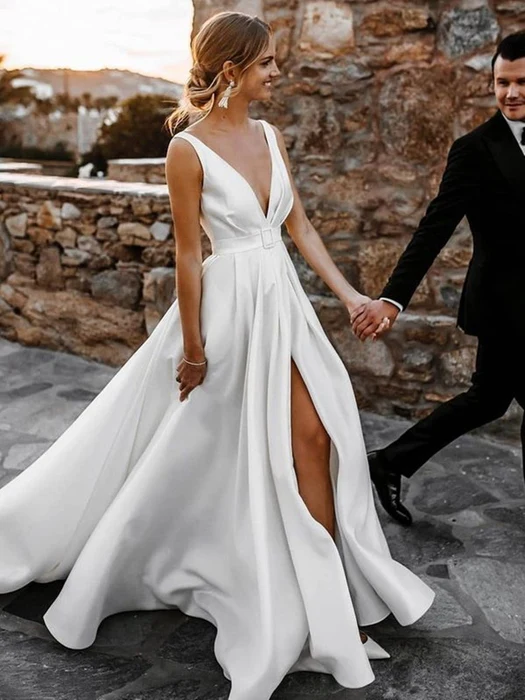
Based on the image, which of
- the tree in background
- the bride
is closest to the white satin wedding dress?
the bride

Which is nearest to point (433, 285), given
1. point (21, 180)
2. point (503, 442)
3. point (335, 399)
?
point (503, 442)

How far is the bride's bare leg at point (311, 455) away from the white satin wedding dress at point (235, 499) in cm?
3

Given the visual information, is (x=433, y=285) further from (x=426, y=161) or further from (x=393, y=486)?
(x=393, y=486)

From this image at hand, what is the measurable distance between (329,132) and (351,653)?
274cm

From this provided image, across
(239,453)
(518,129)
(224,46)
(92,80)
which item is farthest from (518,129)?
(92,80)

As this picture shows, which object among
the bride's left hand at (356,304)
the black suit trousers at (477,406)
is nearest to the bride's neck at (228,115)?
the bride's left hand at (356,304)

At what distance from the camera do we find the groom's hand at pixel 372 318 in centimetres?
295

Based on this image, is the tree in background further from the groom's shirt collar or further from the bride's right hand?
the bride's right hand

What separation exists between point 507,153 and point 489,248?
0.32m

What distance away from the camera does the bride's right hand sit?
2.65 metres

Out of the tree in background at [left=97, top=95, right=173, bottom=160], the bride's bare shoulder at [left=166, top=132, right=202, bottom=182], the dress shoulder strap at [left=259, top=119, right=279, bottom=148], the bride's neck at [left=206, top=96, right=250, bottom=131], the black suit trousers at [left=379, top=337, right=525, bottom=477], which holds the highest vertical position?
the bride's neck at [left=206, top=96, right=250, bottom=131]

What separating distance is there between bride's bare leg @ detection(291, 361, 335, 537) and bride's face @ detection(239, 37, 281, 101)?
0.82 metres

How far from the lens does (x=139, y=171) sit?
1181 centimetres

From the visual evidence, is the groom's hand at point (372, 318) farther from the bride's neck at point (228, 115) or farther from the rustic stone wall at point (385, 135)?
the rustic stone wall at point (385, 135)
